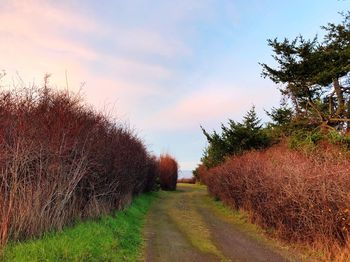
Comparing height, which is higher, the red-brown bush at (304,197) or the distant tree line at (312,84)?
the distant tree line at (312,84)

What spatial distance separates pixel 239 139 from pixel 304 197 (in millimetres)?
17685

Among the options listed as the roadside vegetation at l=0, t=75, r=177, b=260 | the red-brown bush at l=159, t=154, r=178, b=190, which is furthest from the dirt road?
the red-brown bush at l=159, t=154, r=178, b=190

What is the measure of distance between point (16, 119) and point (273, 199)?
7.93 metres

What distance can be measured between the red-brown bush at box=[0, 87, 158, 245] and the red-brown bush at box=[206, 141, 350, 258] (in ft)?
17.9

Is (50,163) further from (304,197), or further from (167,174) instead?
(167,174)

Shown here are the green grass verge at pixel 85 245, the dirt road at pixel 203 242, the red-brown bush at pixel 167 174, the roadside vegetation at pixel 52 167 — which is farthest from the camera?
the red-brown bush at pixel 167 174

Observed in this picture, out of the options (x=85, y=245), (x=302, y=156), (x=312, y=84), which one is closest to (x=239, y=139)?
(x=312, y=84)

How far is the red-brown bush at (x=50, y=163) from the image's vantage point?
7.75 meters

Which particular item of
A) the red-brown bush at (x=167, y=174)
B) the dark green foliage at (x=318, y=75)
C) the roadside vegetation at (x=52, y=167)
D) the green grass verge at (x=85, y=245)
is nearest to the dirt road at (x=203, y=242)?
the green grass verge at (x=85, y=245)

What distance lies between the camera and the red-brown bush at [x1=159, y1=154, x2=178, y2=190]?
38219mm

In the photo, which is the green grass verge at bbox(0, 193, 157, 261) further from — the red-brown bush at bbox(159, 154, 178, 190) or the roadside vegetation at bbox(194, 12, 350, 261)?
the red-brown bush at bbox(159, 154, 178, 190)

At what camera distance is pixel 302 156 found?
12508 mm

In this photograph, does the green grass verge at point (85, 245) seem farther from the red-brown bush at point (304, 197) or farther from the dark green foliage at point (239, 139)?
the dark green foliage at point (239, 139)

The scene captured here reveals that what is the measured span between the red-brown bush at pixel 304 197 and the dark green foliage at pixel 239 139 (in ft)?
39.9
